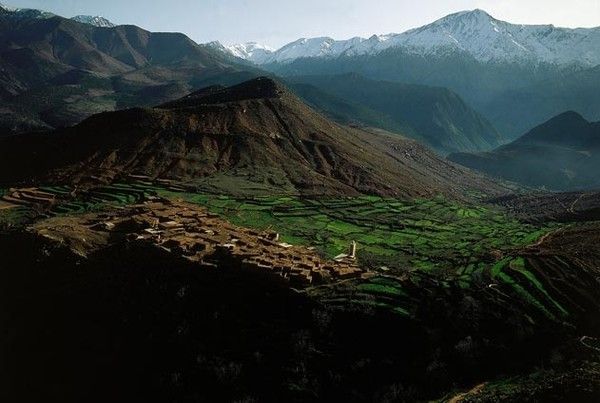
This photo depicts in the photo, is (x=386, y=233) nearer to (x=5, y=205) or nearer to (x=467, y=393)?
(x=467, y=393)

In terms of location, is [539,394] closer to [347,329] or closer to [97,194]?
[347,329]

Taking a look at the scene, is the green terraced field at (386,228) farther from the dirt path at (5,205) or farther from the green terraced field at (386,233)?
the dirt path at (5,205)

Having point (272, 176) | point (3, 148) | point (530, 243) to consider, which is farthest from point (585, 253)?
point (3, 148)

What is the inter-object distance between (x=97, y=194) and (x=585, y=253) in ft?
244

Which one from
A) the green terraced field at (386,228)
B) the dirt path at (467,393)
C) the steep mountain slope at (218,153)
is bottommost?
the dirt path at (467,393)

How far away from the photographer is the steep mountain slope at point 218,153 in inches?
4117

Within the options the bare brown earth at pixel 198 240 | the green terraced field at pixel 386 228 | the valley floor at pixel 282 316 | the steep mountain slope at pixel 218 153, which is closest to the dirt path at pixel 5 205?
the valley floor at pixel 282 316

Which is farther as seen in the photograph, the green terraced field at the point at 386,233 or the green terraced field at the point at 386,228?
the green terraced field at the point at 386,228

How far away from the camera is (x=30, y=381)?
53500 millimetres

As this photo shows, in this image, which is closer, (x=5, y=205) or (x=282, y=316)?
(x=282, y=316)

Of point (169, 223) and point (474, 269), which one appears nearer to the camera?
point (474, 269)

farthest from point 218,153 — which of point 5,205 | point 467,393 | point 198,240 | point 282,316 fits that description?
point 467,393

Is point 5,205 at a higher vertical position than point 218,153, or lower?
lower

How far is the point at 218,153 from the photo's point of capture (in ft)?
381
